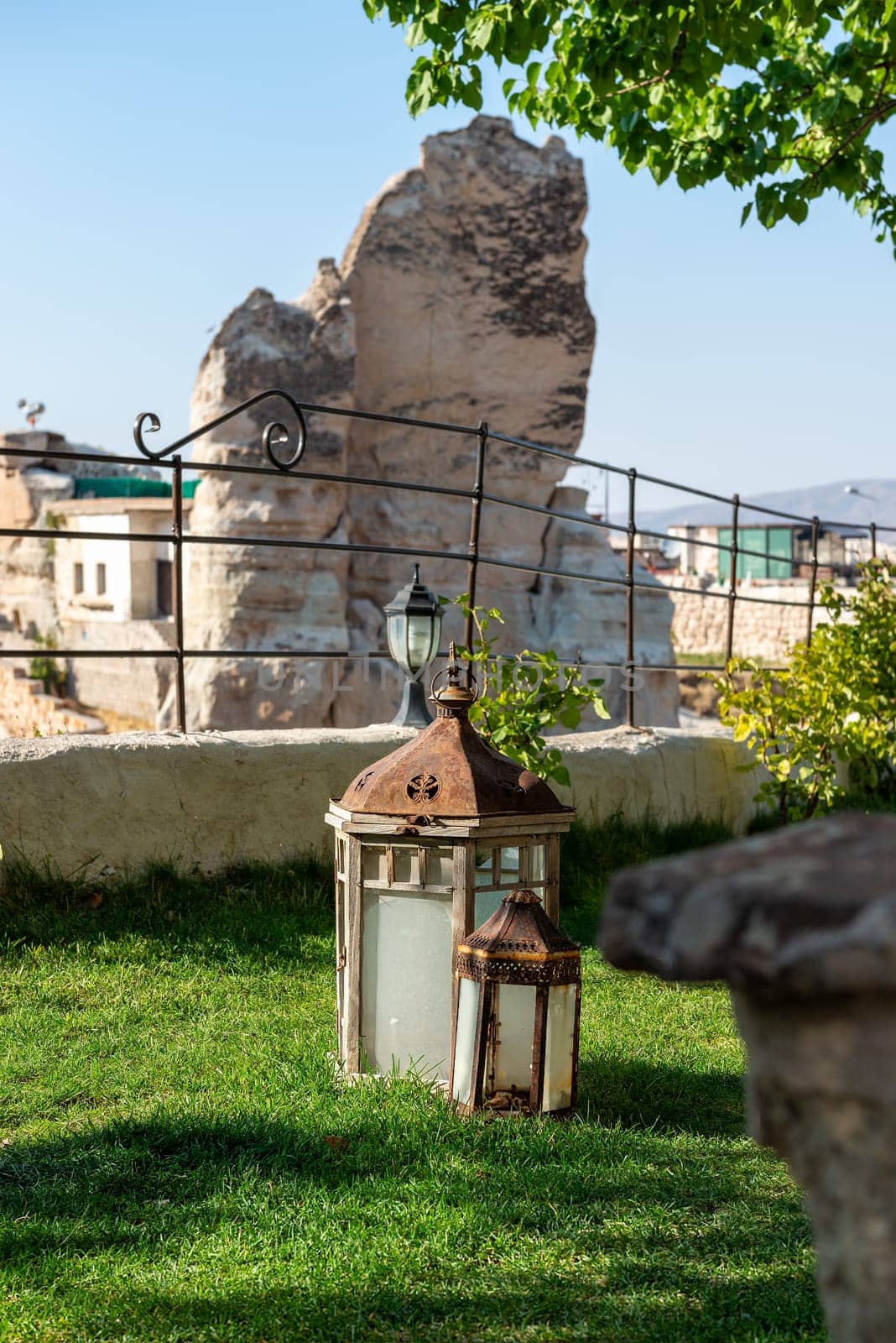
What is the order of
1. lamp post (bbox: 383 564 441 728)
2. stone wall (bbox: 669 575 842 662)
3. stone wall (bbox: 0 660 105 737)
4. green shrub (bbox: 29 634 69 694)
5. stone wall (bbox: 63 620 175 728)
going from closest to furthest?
lamp post (bbox: 383 564 441 728) < stone wall (bbox: 0 660 105 737) < stone wall (bbox: 63 620 175 728) < green shrub (bbox: 29 634 69 694) < stone wall (bbox: 669 575 842 662)

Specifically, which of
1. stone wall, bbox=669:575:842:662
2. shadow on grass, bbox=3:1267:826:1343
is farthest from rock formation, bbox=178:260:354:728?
shadow on grass, bbox=3:1267:826:1343

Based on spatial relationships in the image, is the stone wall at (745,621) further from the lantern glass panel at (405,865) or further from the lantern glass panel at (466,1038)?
the lantern glass panel at (466,1038)

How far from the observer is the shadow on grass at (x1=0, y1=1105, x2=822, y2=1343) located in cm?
224

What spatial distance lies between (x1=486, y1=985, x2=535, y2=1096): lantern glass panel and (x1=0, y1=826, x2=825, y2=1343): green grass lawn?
13 cm

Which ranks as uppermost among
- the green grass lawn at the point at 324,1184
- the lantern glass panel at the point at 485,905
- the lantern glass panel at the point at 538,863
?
the lantern glass panel at the point at 538,863

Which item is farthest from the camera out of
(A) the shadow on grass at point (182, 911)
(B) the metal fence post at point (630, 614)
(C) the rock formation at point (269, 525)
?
(C) the rock formation at point (269, 525)

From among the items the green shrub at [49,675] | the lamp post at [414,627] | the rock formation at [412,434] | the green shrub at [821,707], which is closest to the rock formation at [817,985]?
the lamp post at [414,627]

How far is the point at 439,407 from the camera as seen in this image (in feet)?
72.1

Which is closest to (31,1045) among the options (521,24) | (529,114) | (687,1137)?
(687,1137)

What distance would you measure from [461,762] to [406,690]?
2.01 m

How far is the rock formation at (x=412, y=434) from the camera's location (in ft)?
66.3

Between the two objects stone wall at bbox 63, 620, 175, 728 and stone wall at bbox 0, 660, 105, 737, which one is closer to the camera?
stone wall at bbox 0, 660, 105, 737

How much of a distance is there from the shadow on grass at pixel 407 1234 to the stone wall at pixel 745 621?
19472 mm

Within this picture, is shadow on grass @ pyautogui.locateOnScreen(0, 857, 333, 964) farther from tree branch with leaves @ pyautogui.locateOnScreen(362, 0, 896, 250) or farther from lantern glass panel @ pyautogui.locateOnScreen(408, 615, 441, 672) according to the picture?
tree branch with leaves @ pyautogui.locateOnScreen(362, 0, 896, 250)
